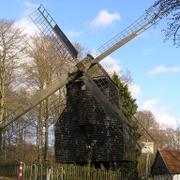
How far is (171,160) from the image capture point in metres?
61.6

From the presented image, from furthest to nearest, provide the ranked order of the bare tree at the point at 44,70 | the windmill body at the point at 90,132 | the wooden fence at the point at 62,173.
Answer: the bare tree at the point at 44,70, the windmill body at the point at 90,132, the wooden fence at the point at 62,173

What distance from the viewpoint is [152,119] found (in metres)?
85.4

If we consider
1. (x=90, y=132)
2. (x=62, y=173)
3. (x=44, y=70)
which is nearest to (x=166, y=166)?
(x=44, y=70)

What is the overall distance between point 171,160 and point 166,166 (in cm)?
184

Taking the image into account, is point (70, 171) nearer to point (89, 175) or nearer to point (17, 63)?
point (89, 175)

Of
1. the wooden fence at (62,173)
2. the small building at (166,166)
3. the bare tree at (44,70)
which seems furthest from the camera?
the small building at (166,166)

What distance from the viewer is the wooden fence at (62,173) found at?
88.2 feet

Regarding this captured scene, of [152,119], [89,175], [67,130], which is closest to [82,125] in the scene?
[67,130]

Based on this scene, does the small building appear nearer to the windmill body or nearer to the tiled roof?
the tiled roof

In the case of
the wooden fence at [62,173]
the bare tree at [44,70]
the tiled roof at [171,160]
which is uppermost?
the bare tree at [44,70]

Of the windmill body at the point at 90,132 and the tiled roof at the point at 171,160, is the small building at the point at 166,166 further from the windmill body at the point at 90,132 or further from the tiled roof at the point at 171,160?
the windmill body at the point at 90,132

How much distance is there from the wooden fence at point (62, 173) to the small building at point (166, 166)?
96.7 ft

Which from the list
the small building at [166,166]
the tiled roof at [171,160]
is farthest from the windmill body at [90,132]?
the tiled roof at [171,160]

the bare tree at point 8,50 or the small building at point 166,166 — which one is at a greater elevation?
the bare tree at point 8,50
